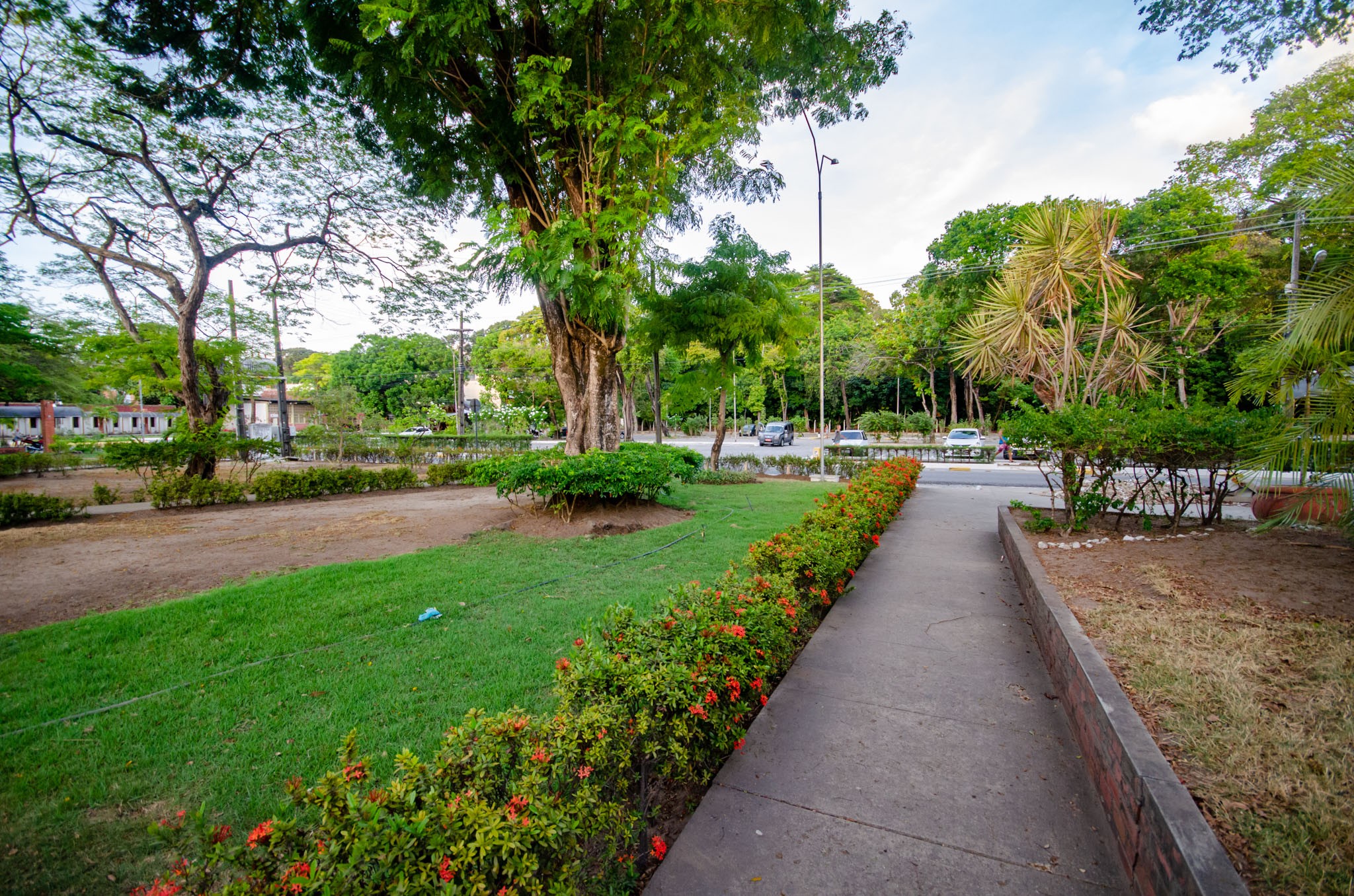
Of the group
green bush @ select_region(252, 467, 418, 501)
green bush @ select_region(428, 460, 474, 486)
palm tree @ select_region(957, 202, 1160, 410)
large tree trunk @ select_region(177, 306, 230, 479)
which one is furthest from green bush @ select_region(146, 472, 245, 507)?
palm tree @ select_region(957, 202, 1160, 410)

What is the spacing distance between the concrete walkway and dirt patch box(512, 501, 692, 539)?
465 cm

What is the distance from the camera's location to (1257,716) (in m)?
2.57

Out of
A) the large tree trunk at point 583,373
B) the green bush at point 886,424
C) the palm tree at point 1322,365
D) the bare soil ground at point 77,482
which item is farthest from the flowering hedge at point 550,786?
the green bush at point 886,424

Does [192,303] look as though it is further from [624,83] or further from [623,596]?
[623,596]

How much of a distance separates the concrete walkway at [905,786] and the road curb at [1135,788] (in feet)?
0.45

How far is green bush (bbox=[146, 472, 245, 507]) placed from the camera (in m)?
11.2

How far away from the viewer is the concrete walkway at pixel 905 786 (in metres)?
2.17

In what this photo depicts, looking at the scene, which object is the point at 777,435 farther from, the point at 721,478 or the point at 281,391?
the point at 281,391

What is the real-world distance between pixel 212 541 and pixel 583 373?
631cm

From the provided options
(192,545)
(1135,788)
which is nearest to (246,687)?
(1135,788)

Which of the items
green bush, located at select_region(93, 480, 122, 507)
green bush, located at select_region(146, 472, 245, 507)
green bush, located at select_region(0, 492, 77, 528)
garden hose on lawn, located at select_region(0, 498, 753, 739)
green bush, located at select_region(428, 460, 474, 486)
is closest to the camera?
garden hose on lawn, located at select_region(0, 498, 753, 739)

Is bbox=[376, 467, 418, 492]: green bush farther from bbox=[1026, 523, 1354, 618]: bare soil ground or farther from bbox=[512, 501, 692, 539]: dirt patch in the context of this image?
bbox=[1026, 523, 1354, 618]: bare soil ground

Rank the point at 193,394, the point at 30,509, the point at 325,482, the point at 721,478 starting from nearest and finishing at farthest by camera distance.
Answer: the point at 30,509 → the point at 193,394 → the point at 325,482 → the point at 721,478

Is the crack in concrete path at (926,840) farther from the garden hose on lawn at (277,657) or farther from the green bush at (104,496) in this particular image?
the green bush at (104,496)
